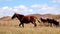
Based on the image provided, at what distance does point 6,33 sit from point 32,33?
1.44 m

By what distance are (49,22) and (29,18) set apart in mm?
5211

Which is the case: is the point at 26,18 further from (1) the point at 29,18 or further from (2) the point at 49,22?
(2) the point at 49,22

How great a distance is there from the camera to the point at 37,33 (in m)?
12.5

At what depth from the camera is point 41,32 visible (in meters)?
12.9

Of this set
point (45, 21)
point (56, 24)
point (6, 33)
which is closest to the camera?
point (6, 33)

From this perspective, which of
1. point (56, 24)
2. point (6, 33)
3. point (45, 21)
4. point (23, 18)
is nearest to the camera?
point (6, 33)

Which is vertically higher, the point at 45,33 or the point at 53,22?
the point at 45,33

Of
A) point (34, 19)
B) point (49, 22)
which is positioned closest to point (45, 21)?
point (49, 22)

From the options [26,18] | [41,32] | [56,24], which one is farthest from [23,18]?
[41,32]

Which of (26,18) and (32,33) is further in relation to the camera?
(26,18)

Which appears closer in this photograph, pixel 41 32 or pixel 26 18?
pixel 41 32

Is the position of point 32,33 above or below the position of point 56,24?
above

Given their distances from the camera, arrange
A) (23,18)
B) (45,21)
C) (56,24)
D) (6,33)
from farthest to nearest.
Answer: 1. (45,21)
2. (56,24)
3. (23,18)
4. (6,33)

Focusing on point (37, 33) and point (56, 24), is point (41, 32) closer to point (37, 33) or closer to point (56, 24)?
point (37, 33)
